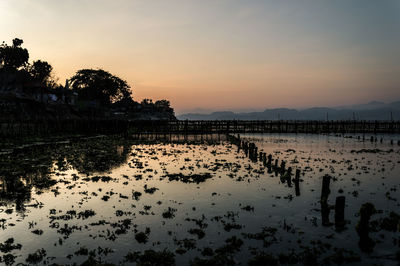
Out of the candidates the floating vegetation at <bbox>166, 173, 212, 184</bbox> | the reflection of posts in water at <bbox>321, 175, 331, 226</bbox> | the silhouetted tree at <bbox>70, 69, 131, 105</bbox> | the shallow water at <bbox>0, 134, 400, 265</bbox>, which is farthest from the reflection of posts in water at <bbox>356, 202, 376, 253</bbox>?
the silhouetted tree at <bbox>70, 69, 131, 105</bbox>

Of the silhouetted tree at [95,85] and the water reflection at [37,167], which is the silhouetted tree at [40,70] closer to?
the silhouetted tree at [95,85]

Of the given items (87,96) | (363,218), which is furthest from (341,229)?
(87,96)

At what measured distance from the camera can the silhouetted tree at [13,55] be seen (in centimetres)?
10569

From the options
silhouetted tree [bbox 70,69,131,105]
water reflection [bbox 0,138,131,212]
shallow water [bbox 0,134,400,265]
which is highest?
silhouetted tree [bbox 70,69,131,105]

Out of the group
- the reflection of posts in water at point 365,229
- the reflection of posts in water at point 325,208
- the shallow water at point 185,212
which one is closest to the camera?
the shallow water at point 185,212

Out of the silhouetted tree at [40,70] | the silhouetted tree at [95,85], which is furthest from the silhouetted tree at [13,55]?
the silhouetted tree at [95,85]

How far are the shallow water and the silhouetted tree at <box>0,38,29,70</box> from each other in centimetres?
9823

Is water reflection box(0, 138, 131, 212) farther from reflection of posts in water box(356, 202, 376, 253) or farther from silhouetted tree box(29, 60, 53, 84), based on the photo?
silhouetted tree box(29, 60, 53, 84)

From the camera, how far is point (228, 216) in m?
14.8

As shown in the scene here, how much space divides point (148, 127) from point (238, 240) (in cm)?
7393

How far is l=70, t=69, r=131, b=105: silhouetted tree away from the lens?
136 metres

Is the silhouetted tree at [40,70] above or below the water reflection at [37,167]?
above

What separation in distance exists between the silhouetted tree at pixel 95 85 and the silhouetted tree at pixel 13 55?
→ 91.5 feet

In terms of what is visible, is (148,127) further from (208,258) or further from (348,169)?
(208,258)
